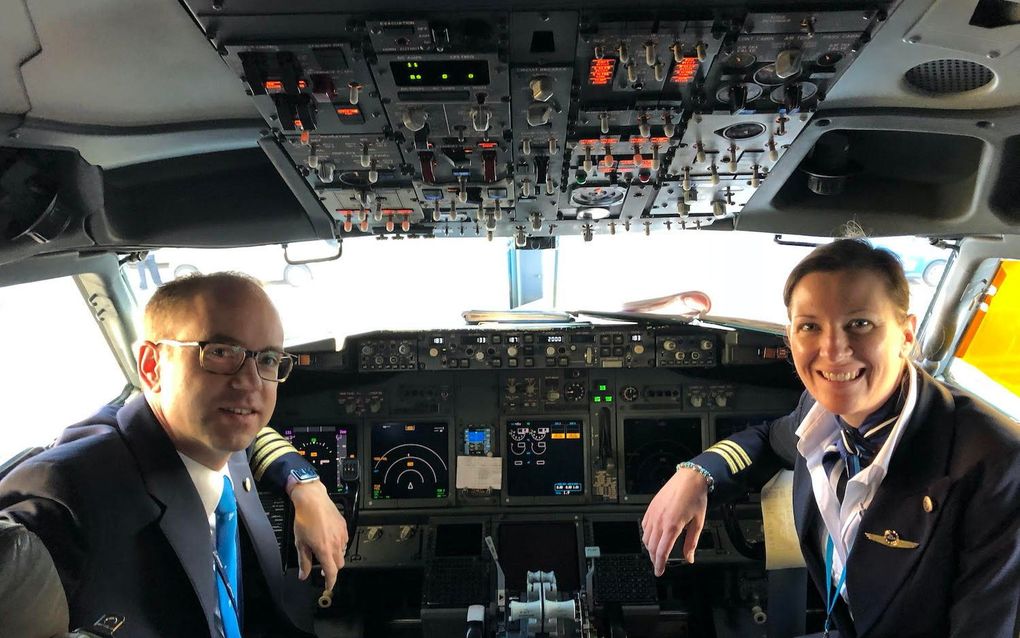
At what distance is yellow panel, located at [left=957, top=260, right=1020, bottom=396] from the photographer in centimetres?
294

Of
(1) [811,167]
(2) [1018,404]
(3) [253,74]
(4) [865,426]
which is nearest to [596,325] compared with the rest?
(1) [811,167]

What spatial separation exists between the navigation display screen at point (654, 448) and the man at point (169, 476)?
2.16 meters

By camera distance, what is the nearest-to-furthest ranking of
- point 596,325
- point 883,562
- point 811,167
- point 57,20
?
point 57,20, point 883,562, point 811,167, point 596,325

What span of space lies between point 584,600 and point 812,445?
1518 millimetres

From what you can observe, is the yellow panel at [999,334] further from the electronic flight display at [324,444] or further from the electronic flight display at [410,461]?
the electronic flight display at [324,444]

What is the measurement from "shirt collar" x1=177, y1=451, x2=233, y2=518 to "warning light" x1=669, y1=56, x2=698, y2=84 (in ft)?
5.34

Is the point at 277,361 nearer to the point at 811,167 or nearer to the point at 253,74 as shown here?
the point at 253,74

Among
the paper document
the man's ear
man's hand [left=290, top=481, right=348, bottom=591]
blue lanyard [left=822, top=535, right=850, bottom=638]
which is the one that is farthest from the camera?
the paper document

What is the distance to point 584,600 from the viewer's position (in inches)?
122

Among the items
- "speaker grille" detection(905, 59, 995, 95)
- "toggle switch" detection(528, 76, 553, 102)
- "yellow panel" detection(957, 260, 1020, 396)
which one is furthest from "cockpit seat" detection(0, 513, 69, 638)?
"yellow panel" detection(957, 260, 1020, 396)

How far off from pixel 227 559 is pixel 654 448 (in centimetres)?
244

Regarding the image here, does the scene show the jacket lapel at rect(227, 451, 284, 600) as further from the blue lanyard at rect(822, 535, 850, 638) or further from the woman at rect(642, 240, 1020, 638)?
the blue lanyard at rect(822, 535, 850, 638)

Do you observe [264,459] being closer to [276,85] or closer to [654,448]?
[276,85]

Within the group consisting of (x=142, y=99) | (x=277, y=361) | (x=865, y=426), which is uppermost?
(x=142, y=99)
